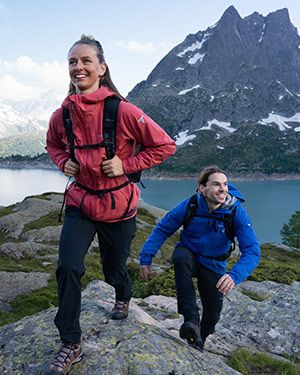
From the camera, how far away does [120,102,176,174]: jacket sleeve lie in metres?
5.86

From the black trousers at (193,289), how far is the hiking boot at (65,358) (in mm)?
1979

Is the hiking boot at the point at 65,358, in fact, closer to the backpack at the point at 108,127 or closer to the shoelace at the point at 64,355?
the shoelace at the point at 64,355

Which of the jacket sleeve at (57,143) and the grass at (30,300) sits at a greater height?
the jacket sleeve at (57,143)

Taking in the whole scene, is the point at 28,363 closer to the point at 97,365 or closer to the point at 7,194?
the point at 97,365

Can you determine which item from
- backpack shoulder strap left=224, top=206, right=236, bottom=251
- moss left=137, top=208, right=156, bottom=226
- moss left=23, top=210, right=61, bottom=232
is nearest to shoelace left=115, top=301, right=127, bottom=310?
backpack shoulder strap left=224, top=206, right=236, bottom=251

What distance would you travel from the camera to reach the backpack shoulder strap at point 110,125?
5730 millimetres

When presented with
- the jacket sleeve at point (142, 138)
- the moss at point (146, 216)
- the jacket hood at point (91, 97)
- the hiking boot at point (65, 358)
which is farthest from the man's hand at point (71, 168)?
the moss at point (146, 216)

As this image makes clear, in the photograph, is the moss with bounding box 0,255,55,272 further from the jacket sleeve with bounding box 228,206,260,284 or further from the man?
the jacket sleeve with bounding box 228,206,260,284

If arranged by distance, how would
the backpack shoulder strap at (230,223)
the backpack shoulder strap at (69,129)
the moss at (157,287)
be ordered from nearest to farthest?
the backpack shoulder strap at (69,129) → the backpack shoulder strap at (230,223) → the moss at (157,287)

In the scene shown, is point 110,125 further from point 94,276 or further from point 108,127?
point 94,276

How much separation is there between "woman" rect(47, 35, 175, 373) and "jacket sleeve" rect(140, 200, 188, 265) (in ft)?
2.30

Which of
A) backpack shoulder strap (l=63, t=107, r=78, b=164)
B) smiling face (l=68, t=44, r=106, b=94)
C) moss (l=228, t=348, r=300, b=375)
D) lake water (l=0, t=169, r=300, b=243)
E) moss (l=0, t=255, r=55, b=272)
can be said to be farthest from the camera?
lake water (l=0, t=169, r=300, b=243)

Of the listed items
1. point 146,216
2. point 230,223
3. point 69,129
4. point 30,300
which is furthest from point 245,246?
point 146,216

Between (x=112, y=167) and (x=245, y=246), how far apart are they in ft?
8.81
